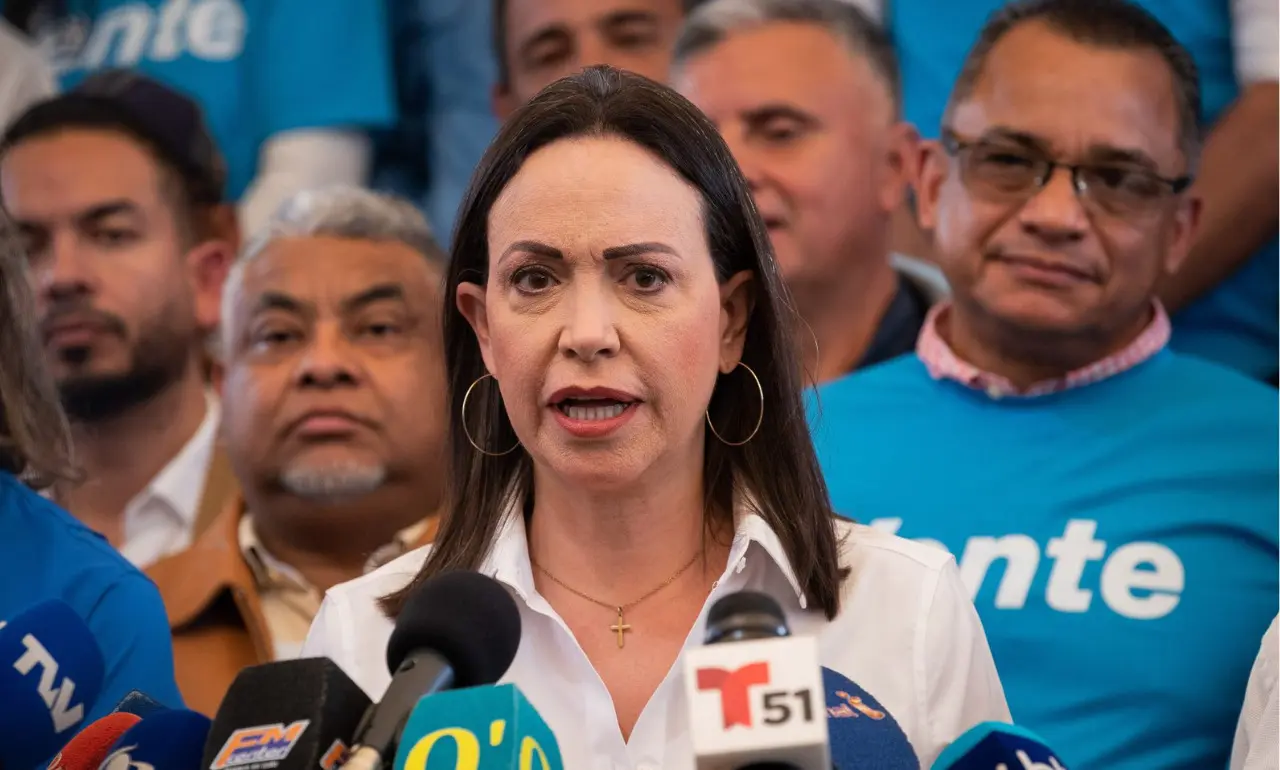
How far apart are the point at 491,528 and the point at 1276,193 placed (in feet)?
5.51

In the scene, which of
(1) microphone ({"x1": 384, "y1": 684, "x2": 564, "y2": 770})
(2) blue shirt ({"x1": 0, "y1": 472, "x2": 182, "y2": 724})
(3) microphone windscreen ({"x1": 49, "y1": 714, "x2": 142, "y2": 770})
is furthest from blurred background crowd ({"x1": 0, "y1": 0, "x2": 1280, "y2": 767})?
(1) microphone ({"x1": 384, "y1": 684, "x2": 564, "y2": 770})

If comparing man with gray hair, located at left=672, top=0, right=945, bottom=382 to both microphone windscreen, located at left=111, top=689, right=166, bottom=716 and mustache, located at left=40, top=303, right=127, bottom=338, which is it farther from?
microphone windscreen, located at left=111, top=689, right=166, bottom=716

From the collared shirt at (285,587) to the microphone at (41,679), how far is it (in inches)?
52.1

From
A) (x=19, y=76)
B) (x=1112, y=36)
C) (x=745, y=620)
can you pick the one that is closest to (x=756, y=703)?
(x=745, y=620)

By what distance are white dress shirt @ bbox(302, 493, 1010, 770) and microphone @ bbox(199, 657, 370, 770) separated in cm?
60

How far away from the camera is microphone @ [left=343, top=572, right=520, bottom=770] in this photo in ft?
4.77

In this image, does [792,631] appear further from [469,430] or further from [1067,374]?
[1067,374]

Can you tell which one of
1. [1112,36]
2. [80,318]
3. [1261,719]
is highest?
[1112,36]

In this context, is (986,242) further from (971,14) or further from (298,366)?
(298,366)

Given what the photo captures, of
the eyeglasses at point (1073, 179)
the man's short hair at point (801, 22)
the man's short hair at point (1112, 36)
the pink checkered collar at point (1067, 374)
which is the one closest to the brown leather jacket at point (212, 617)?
the pink checkered collar at point (1067, 374)

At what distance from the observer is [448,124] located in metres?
4.14

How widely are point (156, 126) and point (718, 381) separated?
7.25 feet

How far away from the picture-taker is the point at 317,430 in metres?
3.56

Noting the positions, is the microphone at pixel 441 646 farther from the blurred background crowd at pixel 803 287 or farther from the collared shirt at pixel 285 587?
the collared shirt at pixel 285 587
